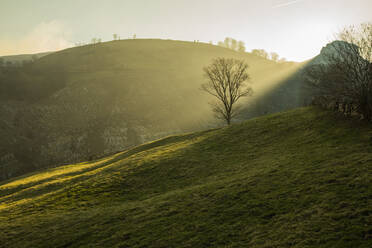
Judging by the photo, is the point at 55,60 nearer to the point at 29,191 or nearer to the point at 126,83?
the point at 126,83

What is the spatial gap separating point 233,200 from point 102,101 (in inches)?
4258

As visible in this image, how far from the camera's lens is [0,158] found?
76312mm

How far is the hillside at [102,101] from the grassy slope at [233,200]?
4121 cm

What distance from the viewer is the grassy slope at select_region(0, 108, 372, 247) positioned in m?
10.3

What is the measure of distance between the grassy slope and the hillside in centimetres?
4121

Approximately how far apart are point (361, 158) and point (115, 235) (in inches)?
634

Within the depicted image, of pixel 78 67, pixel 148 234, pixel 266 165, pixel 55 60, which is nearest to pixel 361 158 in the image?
pixel 266 165

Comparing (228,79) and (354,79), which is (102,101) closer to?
(228,79)

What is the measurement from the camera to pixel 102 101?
111938 mm

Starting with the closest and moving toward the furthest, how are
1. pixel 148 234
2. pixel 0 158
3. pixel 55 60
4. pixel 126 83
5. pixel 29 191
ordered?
pixel 148 234 < pixel 29 191 < pixel 0 158 < pixel 126 83 < pixel 55 60

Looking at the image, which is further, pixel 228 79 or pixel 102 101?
pixel 102 101

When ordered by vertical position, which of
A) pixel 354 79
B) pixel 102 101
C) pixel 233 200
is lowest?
pixel 233 200

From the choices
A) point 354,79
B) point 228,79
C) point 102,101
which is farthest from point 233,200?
point 102,101

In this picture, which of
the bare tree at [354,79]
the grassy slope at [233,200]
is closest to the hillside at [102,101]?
the grassy slope at [233,200]
